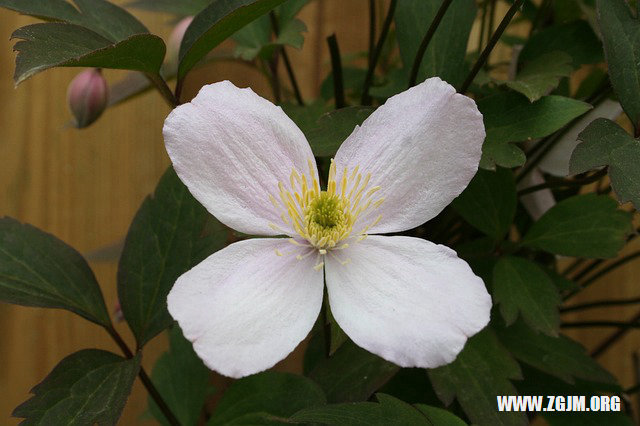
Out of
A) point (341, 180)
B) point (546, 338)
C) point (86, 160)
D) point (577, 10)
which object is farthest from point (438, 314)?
point (86, 160)

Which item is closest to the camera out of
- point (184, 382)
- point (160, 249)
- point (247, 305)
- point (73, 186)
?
point (247, 305)

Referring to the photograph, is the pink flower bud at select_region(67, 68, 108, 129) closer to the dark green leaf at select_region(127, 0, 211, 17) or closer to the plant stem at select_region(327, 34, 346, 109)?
the dark green leaf at select_region(127, 0, 211, 17)

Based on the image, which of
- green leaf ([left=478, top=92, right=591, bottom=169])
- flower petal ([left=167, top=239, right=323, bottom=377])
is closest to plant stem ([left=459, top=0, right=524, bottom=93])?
green leaf ([left=478, top=92, right=591, bottom=169])

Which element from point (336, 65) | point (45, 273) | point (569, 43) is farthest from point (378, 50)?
point (45, 273)

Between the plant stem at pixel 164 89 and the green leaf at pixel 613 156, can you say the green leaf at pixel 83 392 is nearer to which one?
the plant stem at pixel 164 89

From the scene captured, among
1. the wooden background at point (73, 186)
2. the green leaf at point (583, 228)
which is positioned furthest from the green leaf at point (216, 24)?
the wooden background at point (73, 186)

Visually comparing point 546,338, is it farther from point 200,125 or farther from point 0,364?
point 0,364

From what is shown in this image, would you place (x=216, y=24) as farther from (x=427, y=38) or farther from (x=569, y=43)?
(x=569, y=43)
